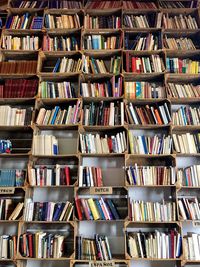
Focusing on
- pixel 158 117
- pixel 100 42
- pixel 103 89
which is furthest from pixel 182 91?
pixel 100 42

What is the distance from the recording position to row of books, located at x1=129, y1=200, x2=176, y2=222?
282 centimetres

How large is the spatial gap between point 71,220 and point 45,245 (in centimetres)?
32

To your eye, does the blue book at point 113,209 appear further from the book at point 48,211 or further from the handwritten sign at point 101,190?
the book at point 48,211

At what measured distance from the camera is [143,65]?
11.2 feet

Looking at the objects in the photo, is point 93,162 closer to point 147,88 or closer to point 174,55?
point 147,88

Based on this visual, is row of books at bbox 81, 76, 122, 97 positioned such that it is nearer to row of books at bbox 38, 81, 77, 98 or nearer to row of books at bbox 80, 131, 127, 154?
row of books at bbox 38, 81, 77, 98

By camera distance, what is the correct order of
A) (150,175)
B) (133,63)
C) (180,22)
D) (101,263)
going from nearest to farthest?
1. (101,263)
2. (150,175)
3. (133,63)
4. (180,22)

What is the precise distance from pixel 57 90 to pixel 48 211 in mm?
1307

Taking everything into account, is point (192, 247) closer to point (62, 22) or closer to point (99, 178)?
point (99, 178)

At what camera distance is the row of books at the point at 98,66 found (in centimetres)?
339

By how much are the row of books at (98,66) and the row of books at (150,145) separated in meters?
0.82

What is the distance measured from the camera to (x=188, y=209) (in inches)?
113

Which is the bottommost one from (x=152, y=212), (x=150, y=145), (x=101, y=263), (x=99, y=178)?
(x=101, y=263)

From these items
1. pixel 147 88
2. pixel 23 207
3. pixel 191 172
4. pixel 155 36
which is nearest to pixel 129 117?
pixel 147 88
